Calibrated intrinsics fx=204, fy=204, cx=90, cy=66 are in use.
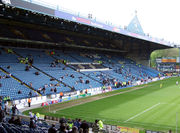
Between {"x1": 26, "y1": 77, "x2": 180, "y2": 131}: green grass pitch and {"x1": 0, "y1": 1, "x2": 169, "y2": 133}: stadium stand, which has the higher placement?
{"x1": 0, "y1": 1, "x2": 169, "y2": 133}: stadium stand

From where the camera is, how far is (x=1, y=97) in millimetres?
21828

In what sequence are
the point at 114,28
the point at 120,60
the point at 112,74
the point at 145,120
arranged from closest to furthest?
the point at 145,120 < the point at 114,28 < the point at 112,74 < the point at 120,60

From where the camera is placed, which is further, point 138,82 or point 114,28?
point 138,82

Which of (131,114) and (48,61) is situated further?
(48,61)

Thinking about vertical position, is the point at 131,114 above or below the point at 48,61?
below

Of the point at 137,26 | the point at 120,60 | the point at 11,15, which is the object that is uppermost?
the point at 137,26

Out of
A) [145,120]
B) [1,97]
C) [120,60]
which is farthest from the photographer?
[120,60]

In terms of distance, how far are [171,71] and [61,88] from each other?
66238 millimetres

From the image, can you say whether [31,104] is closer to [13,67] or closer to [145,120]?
[13,67]

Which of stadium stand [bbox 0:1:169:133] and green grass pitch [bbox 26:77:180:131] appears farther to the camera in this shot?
stadium stand [bbox 0:1:169:133]

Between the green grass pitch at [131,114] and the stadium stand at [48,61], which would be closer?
the green grass pitch at [131,114]

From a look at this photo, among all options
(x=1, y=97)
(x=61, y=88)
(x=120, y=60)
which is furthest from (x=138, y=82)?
(x=1, y=97)

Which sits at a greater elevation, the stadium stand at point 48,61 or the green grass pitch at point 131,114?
the stadium stand at point 48,61

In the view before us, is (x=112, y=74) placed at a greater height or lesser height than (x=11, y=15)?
lesser
